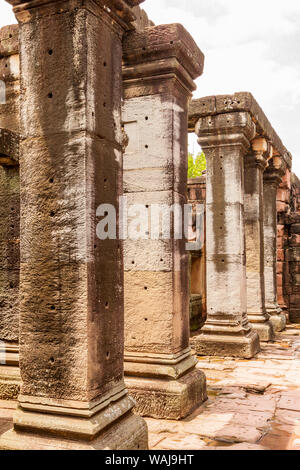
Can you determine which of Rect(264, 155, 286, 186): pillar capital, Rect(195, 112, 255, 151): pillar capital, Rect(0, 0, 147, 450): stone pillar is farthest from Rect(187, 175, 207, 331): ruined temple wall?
Rect(0, 0, 147, 450): stone pillar

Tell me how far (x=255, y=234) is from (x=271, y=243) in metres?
2.02

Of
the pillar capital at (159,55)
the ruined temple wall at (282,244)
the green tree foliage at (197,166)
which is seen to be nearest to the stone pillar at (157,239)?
the pillar capital at (159,55)

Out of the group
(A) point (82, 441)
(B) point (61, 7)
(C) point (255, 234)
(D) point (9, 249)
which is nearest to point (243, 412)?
(A) point (82, 441)

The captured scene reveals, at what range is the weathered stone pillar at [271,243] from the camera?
10.1 meters

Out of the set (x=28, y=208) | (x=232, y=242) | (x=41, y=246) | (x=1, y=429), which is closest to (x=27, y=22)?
(x=28, y=208)

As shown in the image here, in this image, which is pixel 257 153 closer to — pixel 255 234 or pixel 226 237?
pixel 255 234

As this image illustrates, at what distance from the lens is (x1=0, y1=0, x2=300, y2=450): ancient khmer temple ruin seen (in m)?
2.97

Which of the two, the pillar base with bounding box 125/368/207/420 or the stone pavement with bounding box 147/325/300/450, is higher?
the pillar base with bounding box 125/368/207/420

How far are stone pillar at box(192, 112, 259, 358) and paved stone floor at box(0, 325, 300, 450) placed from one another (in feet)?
0.97

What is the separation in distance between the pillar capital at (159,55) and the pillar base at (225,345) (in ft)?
13.2

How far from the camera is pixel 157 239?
458cm

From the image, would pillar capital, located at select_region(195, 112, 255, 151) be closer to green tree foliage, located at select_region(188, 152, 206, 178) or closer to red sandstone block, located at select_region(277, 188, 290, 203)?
red sandstone block, located at select_region(277, 188, 290, 203)
